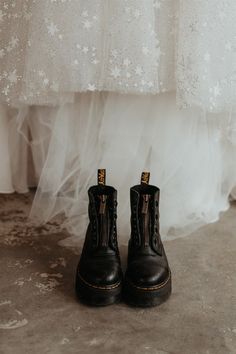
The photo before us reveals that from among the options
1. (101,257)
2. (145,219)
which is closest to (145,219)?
(145,219)

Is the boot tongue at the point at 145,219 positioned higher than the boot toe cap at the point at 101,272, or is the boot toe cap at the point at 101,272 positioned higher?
the boot tongue at the point at 145,219

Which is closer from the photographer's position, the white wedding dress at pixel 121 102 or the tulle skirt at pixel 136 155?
the white wedding dress at pixel 121 102

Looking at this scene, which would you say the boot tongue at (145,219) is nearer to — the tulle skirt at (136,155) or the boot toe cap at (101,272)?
the boot toe cap at (101,272)

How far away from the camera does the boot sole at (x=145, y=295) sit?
0.76 meters

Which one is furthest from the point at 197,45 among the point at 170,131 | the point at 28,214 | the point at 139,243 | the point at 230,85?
the point at 28,214

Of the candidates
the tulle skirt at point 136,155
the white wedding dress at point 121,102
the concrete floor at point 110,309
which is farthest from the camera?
the tulle skirt at point 136,155

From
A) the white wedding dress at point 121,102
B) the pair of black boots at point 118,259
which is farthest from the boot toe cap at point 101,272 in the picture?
the white wedding dress at point 121,102

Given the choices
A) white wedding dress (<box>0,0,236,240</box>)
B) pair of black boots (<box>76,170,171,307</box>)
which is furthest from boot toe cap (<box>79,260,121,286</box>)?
white wedding dress (<box>0,0,236,240</box>)

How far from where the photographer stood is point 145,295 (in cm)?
76

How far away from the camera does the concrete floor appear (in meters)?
0.68

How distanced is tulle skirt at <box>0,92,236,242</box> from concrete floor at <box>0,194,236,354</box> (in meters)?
0.08

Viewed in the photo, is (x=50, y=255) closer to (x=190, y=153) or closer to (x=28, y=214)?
(x=28, y=214)

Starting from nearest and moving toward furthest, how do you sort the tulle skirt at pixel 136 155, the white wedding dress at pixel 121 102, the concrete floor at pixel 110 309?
the concrete floor at pixel 110 309, the white wedding dress at pixel 121 102, the tulle skirt at pixel 136 155

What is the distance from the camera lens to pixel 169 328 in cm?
71
